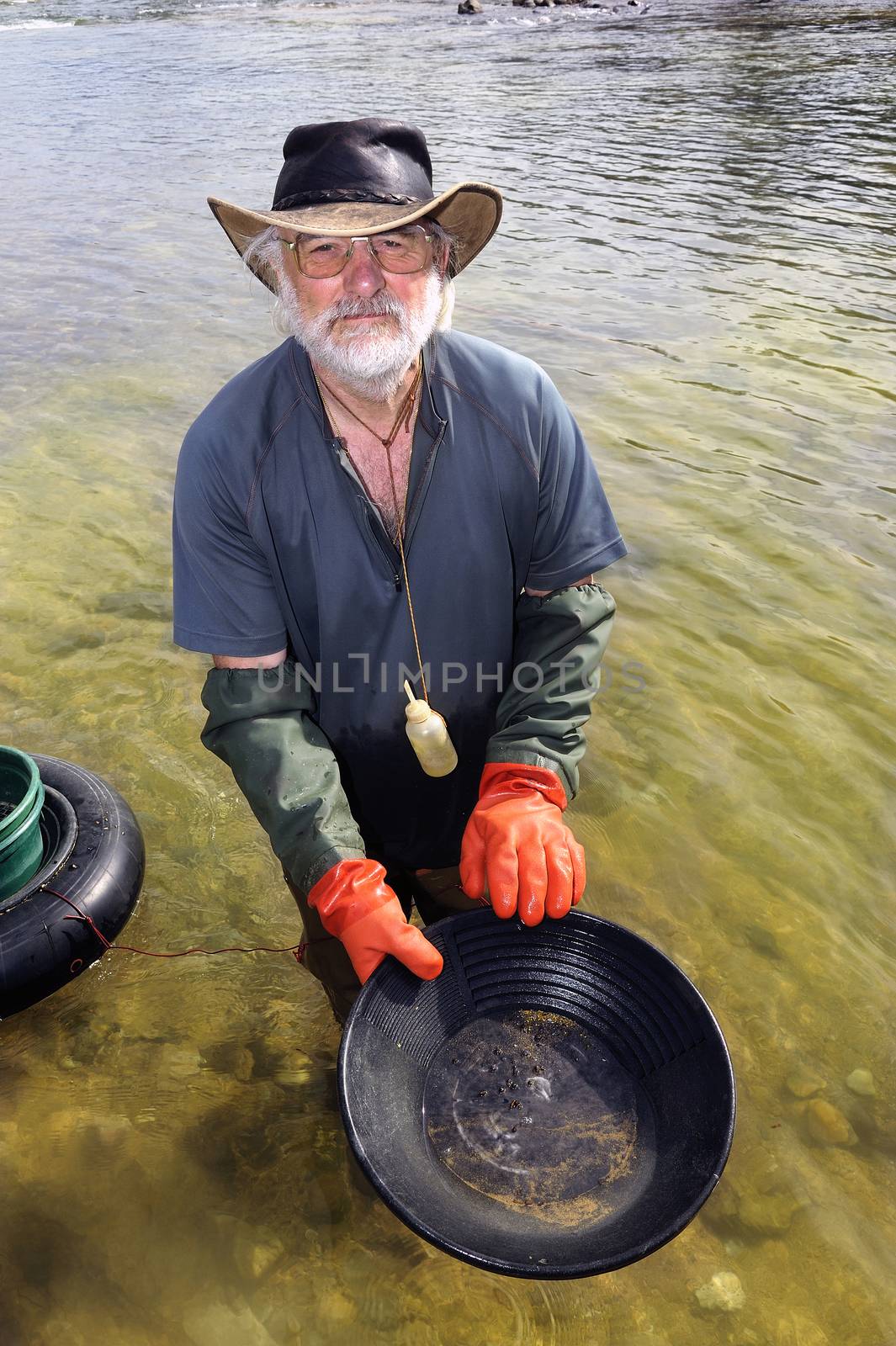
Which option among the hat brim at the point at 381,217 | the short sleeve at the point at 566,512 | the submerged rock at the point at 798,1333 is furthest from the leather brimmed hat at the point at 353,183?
the submerged rock at the point at 798,1333

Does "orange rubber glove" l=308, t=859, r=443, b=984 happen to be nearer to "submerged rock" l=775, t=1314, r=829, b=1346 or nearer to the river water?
the river water

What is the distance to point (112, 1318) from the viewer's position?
2.72 metres

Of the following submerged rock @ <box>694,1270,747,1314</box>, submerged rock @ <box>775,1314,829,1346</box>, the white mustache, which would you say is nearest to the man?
the white mustache

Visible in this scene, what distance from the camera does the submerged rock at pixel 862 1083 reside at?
3.33m

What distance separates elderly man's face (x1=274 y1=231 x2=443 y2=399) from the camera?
8.39 ft

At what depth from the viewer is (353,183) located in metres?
2.46

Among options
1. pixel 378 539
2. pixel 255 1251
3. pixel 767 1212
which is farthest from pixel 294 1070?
pixel 378 539

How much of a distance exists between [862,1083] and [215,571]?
9.70ft

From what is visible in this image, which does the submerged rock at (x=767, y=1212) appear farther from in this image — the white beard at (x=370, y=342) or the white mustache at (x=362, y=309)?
the white mustache at (x=362, y=309)

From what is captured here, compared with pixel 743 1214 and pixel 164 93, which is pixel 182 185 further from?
pixel 743 1214

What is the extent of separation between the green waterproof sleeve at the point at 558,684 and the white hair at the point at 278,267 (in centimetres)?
96

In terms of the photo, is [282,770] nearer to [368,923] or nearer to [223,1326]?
[368,923]

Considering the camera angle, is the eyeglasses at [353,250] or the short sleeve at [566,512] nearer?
the eyeglasses at [353,250]

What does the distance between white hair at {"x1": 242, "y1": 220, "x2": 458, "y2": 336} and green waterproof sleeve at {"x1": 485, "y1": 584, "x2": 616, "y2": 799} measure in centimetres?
96
